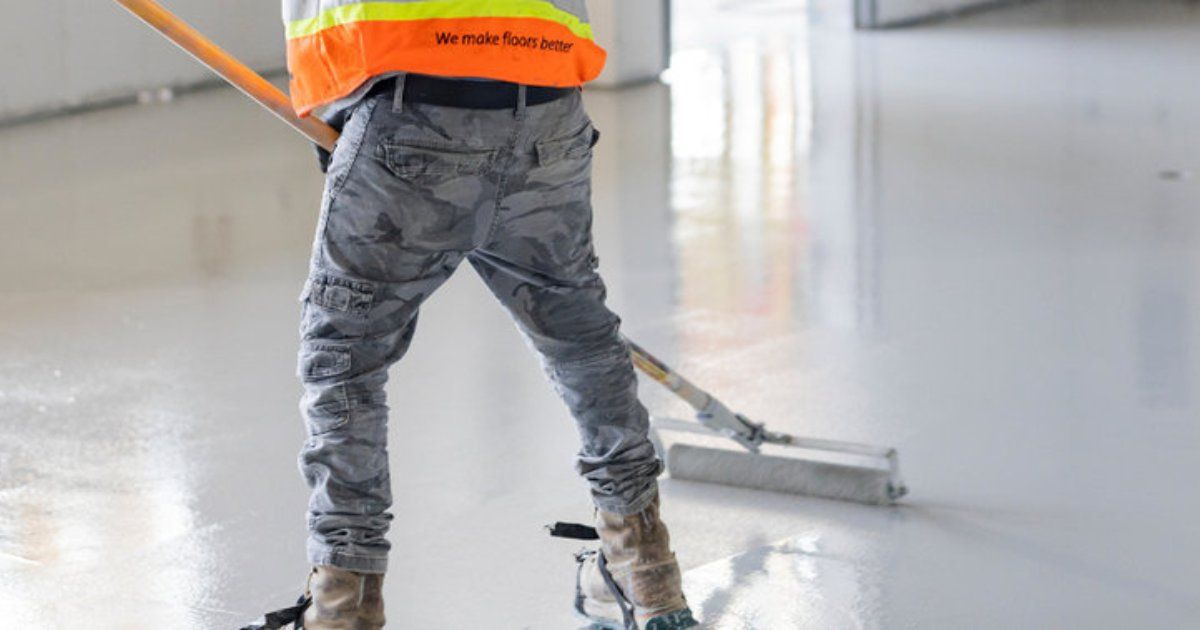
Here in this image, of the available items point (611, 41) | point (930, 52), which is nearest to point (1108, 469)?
point (611, 41)

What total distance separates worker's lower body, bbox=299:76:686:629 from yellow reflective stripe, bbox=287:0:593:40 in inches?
4.5

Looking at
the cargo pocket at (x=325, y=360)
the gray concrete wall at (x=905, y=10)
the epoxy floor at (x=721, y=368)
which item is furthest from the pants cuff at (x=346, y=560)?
the gray concrete wall at (x=905, y=10)

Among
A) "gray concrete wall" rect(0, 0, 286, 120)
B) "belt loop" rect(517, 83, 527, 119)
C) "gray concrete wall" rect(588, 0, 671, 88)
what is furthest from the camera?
"gray concrete wall" rect(588, 0, 671, 88)

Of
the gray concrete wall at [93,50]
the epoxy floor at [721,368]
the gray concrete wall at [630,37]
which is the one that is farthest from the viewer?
the gray concrete wall at [630,37]

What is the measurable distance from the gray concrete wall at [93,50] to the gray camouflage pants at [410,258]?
235 inches

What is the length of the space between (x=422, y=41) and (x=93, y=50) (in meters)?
6.54

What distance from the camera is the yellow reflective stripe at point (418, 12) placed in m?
2.38

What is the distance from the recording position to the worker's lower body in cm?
245

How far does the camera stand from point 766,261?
5391 millimetres

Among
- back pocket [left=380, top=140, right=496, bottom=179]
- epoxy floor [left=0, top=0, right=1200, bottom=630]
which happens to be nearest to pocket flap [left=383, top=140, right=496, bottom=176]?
back pocket [left=380, top=140, right=496, bottom=179]

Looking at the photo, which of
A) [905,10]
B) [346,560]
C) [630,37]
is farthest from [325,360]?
[905,10]

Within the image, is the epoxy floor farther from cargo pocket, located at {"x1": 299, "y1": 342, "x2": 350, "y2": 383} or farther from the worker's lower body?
cargo pocket, located at {"x1": 299, "y1": 342, "x2": 350, "y2": 383}

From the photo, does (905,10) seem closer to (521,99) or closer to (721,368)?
(721,368)

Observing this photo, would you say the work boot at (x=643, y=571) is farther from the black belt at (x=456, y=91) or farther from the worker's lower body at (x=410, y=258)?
the black belt at (x=456, y=91)
